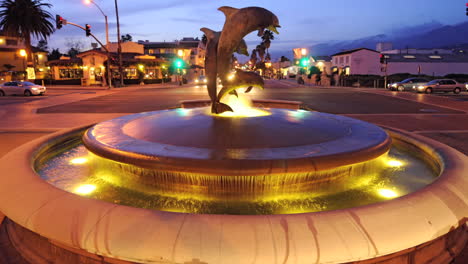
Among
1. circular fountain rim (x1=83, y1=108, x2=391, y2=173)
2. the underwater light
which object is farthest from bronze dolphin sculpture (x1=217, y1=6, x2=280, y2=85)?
the underwater light

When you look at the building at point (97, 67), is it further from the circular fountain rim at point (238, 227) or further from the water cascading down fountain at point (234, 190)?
the circular fountain rim at point (238, 227)

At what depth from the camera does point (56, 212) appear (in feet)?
10.6

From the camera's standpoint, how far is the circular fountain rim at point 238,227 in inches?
109

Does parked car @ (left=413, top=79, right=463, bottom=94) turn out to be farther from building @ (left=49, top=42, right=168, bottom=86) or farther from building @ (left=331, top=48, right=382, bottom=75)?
building @ (left=49, top=42, right=168, bottom=86)

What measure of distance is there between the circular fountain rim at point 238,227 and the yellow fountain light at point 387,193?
1.40 m

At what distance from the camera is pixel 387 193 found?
5.05m

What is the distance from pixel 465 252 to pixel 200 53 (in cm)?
9245

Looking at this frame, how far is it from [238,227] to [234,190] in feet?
6.06

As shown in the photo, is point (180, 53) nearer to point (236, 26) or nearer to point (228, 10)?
point (228, 10)

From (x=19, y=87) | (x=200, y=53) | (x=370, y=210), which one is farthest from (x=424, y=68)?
(x=370, y=210)

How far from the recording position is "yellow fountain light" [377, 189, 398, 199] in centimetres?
493

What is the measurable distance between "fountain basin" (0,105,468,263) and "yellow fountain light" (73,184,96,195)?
5.18 feet

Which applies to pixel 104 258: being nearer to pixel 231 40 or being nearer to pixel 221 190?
pixel 221 190

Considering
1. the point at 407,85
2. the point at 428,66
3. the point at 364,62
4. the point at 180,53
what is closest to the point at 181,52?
the point at 180,53
